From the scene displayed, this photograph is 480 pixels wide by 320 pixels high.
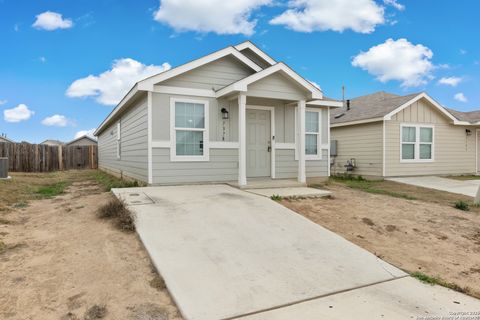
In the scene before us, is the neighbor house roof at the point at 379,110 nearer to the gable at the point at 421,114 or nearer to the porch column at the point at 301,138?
the gable at the point at 421,114

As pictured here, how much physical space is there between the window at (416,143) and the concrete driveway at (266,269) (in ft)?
32.6

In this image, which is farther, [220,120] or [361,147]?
[361,147]

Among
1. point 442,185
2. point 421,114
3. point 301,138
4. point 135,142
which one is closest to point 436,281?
point 301,138

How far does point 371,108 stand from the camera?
14234 mm

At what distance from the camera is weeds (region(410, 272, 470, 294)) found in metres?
3.28

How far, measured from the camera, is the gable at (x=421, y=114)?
1296cm

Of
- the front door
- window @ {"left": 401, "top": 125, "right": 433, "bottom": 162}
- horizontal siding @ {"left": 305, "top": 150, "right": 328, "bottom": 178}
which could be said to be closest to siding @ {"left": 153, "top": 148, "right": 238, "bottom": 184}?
the front door

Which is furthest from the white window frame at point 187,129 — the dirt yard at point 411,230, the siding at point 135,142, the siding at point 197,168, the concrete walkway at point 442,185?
the concrete walkway at point 442,185

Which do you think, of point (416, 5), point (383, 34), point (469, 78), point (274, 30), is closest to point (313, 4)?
point (274, 30)

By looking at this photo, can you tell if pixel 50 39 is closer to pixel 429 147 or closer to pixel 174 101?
pixel 174 101

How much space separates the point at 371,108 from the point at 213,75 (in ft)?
29.5

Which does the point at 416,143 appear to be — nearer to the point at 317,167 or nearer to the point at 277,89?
the point at 317,167

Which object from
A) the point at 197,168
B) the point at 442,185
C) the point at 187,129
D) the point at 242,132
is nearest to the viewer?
the point at 242,132

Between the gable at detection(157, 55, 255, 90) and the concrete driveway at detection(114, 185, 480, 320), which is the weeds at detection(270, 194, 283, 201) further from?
the gable at detection(157, 55, 255, 90)
